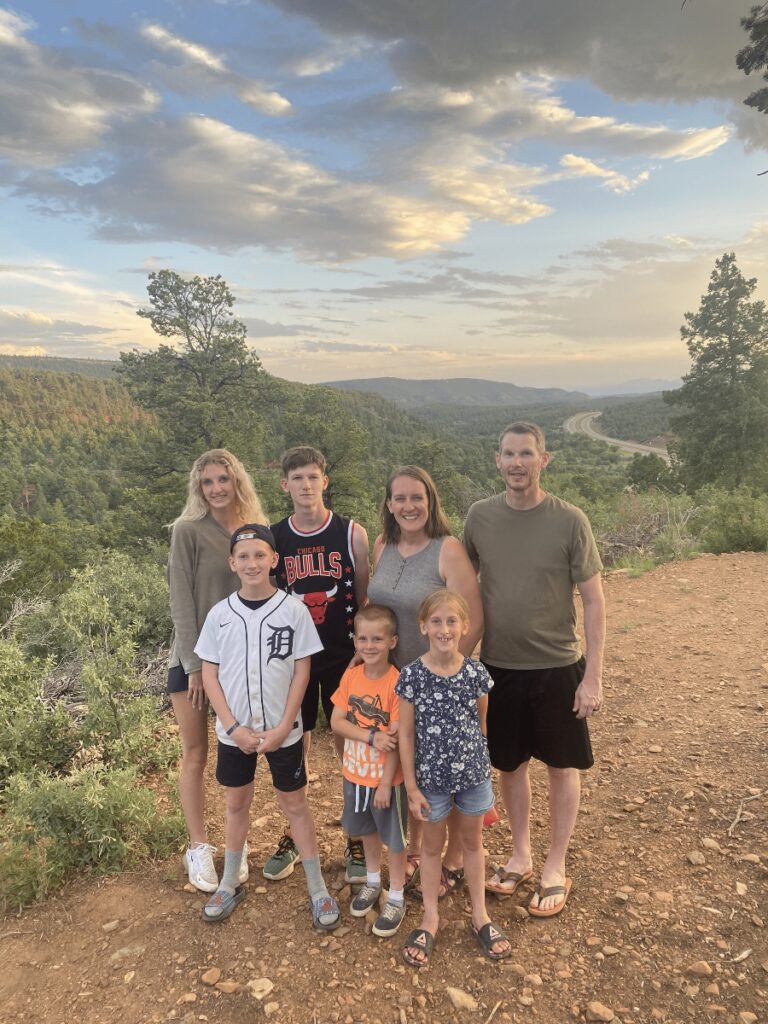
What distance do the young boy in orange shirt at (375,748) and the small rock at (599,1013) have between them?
784mm

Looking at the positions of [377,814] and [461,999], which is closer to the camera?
[461,999]

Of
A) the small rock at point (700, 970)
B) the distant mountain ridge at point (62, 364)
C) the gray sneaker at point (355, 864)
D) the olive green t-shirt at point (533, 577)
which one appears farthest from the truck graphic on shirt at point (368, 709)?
the distant mountain ridge at point (62, 364)

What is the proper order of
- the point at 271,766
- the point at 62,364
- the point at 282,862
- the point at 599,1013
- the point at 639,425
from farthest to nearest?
the point at 62,364 < the point at 639,425 < the point at 282,862 < the point at 271,766 < the point at 599,1013

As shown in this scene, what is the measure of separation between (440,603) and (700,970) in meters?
1.72

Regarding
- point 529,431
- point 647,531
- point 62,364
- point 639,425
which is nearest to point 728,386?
point 647,531

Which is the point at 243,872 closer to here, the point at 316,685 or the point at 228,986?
the point at 228,986

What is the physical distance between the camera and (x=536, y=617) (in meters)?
2.43

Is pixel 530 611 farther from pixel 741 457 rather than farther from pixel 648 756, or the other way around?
pixel 741 457

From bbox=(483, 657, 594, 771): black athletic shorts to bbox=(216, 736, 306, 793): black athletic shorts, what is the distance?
87cm

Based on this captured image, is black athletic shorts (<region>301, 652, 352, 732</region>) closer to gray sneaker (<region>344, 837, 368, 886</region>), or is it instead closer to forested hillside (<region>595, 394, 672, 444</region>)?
gray sneaker (<region>344, 837, 368, 886</region>)

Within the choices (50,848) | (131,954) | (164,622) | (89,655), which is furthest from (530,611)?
(164,622)

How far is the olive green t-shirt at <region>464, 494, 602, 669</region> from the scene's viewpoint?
7.90 ft

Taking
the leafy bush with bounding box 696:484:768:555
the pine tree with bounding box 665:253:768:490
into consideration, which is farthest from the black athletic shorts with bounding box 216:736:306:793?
the pine tree with bounding box 665:253:768:490

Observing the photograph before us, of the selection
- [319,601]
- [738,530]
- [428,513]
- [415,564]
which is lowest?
[738,530]
